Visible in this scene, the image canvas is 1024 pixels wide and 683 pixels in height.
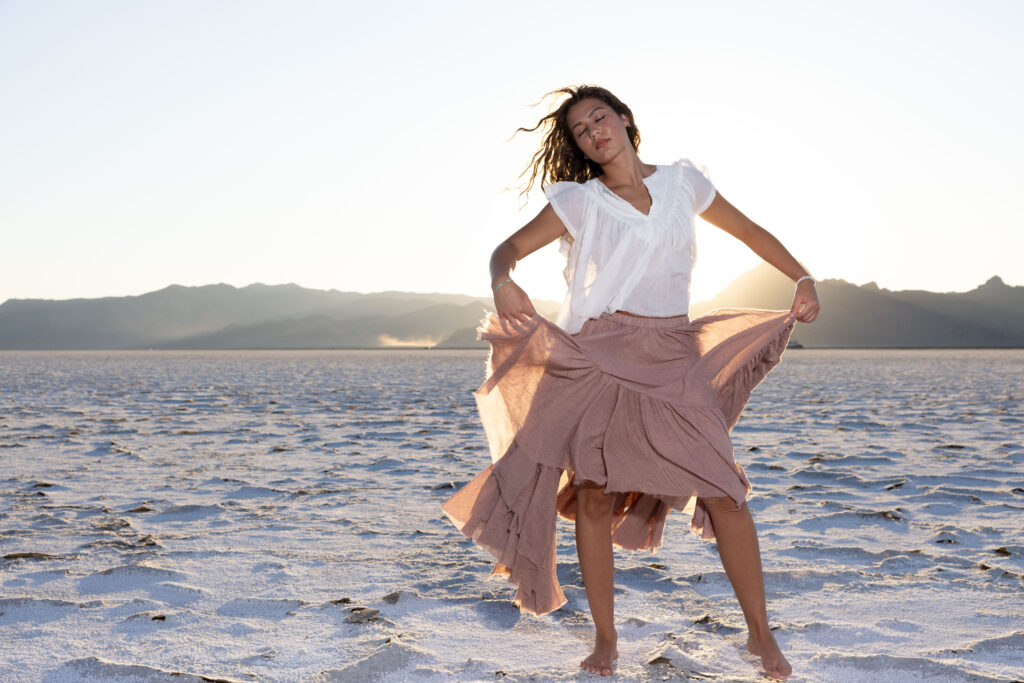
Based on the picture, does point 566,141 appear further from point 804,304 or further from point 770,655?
point 770,655

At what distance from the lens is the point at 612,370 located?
2.96 meters

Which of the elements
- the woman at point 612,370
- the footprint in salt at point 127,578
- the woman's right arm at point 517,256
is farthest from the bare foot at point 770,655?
the footprint in salt at point 127,578

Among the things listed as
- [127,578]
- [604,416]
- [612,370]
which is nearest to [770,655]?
[604,416]

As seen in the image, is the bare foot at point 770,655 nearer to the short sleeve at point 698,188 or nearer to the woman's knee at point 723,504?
the woman's knee at point 723,504

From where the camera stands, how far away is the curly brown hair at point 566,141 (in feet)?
10.5

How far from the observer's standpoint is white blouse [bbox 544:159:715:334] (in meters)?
2.99

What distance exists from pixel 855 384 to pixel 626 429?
20189mm

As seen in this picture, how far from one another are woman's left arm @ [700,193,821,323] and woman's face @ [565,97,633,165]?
404mm

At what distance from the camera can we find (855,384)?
844 inches

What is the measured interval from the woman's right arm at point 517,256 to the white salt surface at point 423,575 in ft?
3.84

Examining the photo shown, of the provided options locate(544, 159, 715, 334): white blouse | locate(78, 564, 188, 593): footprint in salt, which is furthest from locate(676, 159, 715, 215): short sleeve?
locate(78, 564, 188, 593): footprint in salt

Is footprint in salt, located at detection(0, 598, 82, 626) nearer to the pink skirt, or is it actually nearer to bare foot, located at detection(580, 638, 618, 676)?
the pink skirt

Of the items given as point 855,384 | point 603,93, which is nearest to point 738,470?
point 603,93

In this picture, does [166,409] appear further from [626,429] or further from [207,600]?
[626,429]
